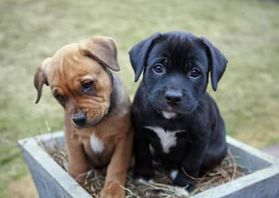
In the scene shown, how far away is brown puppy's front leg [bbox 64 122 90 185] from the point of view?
9.32ft

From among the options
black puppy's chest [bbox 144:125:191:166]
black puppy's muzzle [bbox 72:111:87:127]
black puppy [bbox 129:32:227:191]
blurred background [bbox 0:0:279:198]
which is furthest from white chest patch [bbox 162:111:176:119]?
blurred background [bbox 0:0:279:198]

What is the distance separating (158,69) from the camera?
250cm

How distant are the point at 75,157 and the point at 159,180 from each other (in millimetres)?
588

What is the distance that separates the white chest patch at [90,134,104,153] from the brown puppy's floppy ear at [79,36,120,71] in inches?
18.8

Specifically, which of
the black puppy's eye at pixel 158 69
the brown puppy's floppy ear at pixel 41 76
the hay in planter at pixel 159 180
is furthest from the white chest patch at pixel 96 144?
the black puppy's eye at pixel 158 69

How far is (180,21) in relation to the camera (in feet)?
28.1

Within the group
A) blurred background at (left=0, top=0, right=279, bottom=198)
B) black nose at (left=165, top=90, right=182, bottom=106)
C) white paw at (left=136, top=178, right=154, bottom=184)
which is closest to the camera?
black nose at (left=165, top=90, right=182, bottom=106)

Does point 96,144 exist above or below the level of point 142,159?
above

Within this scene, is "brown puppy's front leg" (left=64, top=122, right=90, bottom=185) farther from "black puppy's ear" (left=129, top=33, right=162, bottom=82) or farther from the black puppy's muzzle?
"black puppy's ear" (left=129, top=33, right=162, bottom=82)

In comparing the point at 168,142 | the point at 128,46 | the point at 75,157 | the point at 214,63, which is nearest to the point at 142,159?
the point at 168,142

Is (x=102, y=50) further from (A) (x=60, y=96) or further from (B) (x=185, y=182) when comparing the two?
(B) (x=185, y=182)

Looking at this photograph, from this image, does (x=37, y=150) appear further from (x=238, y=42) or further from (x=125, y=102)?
(x=238, y=42)

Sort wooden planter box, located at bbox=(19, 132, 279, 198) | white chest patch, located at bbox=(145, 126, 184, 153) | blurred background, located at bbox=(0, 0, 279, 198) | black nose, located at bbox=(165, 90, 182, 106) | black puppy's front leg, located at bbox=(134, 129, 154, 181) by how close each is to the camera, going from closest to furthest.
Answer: black nose, located at bbox=(165, 90, 182, 106), wooden planter box, located at bbox=(19, 132, 279, 198), white chest patch, located at bbox=(145, 126, 184, 153), black puppy's front leg, located at bbox=(134, 129, 154, 181), blurred background, located at bbox=(0, 0, 279, 198)

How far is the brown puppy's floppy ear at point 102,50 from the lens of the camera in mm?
2553
